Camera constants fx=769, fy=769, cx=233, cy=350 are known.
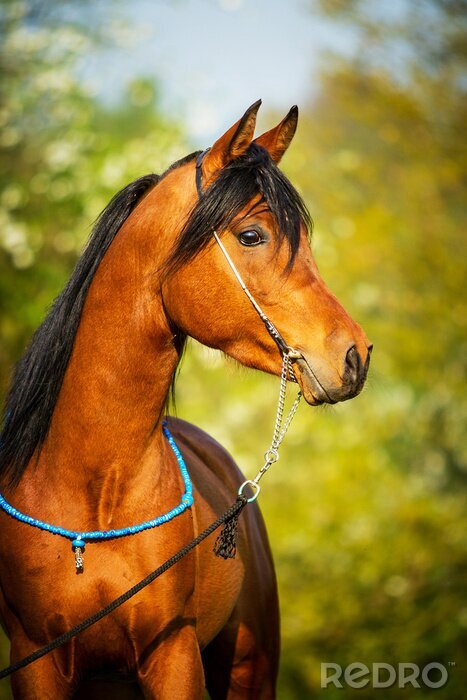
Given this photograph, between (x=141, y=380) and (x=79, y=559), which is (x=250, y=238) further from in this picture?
(x=79, y=559)

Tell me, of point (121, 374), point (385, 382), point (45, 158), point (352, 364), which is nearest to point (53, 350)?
point (121, 374)

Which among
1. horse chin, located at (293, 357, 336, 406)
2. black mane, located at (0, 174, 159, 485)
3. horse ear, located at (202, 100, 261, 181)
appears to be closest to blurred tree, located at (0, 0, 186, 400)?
black mane, located at (0, 174, 159, 485)

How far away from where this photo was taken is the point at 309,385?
2.33 metres

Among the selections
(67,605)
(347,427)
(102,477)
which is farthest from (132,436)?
(347,427)

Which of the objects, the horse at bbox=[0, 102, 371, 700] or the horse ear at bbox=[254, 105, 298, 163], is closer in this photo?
the horse at bbox=[0, 102, 371, 700]

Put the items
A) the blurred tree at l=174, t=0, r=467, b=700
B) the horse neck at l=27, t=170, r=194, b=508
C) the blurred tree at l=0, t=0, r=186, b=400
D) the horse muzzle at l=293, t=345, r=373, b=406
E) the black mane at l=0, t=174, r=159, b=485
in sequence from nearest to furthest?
the horse muzzle at l=293, t=345, r=373, b=406, the horse neck at l=27, t=170, r=194, b=508, the black mane at l=0, t=174, r=159, b=485, the blurred tree at l=0, t=0, r=186, b=400, the blurred tree at l=174, t=0, r=467, b=700

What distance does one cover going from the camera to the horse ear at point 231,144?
2398mm

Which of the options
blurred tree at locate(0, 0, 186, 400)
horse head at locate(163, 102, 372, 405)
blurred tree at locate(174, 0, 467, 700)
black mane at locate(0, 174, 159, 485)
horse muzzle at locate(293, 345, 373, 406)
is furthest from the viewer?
blurred tree at locate(174, 0, 467, 700)

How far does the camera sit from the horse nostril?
2.29 meters

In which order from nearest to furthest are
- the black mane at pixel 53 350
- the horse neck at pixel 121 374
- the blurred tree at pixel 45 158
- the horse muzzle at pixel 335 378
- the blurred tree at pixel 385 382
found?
the horse muzzle at pixel 335 378, the horse neck at pixel 121 374, the black mane at pixel 53 350, the blurred tree at pixel 45 158, the blurred tree at pixel 385 382

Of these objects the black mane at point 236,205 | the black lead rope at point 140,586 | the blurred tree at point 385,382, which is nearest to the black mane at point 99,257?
the black mane at point 236,205

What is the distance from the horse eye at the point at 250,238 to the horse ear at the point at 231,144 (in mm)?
235

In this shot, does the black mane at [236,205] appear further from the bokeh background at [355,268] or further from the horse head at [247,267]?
the bokeh background at [355,268]

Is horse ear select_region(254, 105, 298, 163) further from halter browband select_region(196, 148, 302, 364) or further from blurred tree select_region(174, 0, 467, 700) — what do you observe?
blurred tree select_region(174, 0, 467, 700)
